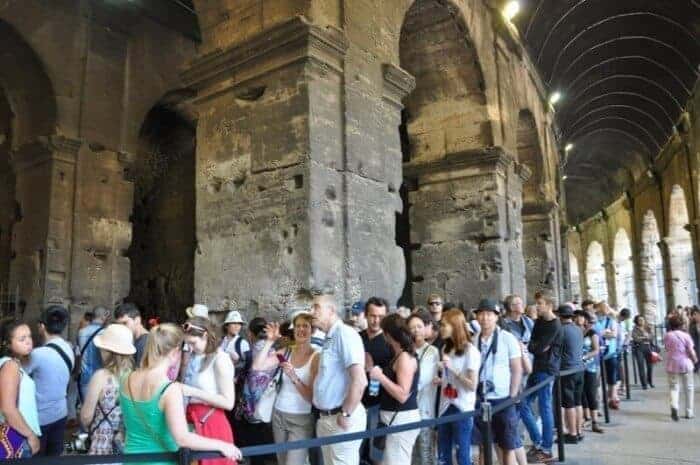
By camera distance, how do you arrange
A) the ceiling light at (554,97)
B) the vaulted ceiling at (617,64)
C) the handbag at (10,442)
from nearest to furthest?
the handbag at (10,442) → the vaulted ceiling at (617,64) → the ceiling light at (554,97)

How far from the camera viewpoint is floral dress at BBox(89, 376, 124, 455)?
10.1 feet

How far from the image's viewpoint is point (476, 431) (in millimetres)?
5512

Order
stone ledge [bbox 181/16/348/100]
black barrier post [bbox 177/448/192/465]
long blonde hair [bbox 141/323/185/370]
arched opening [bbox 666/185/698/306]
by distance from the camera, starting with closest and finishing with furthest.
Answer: black barrier post [bbox 177/448/192/465] < long blonde hair [bbox 141/323/185/370] < stone ledge [bbox 181/16/348/100] < arched opening [bbox 666/185/698/306]

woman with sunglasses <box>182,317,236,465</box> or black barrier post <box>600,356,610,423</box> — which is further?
black barrier post <box>600,356,610,423</box>

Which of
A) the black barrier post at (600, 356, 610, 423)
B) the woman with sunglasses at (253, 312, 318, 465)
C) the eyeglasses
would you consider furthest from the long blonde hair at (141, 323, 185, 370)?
the black barrier post at (600, 356, 610, 423)

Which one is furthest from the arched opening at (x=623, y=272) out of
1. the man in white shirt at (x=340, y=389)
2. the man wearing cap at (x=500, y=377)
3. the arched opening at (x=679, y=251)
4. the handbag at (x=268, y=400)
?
the man in white shirt at (x=340, y=389)

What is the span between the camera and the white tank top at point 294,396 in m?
3.71

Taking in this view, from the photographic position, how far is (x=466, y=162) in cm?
989

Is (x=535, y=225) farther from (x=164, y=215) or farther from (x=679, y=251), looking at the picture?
(x=679, y=251)

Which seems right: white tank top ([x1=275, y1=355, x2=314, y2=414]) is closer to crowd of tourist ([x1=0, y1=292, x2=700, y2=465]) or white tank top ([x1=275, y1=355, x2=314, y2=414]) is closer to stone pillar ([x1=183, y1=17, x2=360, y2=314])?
crowd of tourist ([x1=0, y1=292, x2=700, y2=465])

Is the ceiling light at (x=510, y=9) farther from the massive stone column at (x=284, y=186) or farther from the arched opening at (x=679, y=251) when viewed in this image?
the arched opening at (x=679, y=251)

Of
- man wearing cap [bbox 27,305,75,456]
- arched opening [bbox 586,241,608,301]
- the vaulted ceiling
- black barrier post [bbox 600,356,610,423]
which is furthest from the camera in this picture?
arched opening [bbox 586,241,608,301]

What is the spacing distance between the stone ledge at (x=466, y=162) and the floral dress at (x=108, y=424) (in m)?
7.52

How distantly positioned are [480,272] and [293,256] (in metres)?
5.01
